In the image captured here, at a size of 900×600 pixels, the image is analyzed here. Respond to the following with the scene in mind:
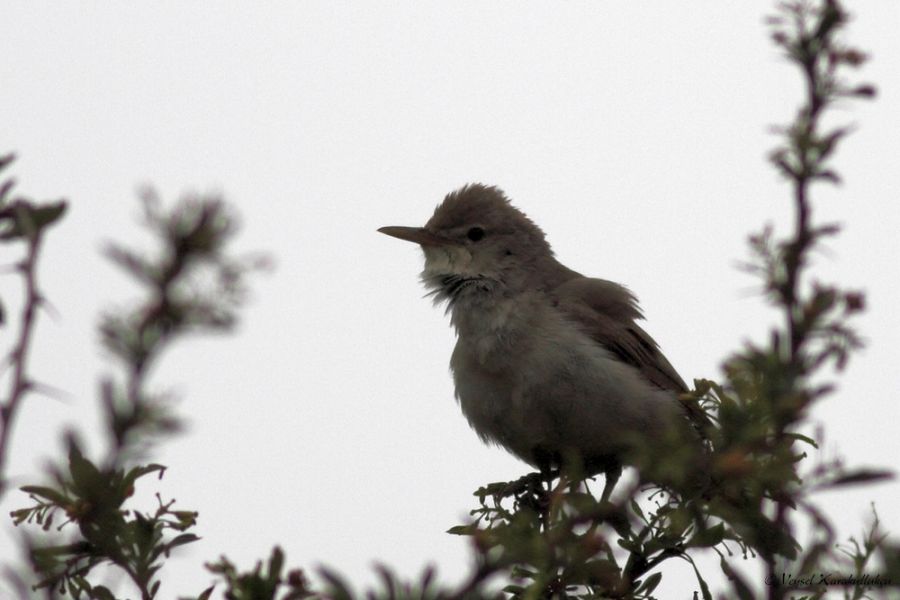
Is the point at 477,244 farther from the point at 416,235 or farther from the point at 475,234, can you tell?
the point at 416,235

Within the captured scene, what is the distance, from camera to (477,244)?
23.2 ft

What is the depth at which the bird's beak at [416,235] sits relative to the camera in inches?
281

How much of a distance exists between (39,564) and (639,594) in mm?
2228

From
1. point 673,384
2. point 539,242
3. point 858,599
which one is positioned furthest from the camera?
point 539,242

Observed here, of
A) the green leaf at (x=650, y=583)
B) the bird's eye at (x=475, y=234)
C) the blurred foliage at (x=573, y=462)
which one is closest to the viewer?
the blurred foliage at (x=573, y=462)

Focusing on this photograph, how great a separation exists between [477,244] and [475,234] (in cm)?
11

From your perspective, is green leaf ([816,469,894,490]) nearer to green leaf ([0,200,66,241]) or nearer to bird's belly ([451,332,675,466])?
green leaf ([0,200,66,241])

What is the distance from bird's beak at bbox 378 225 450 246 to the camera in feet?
23.4

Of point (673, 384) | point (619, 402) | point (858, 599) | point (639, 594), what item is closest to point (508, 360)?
point (619, 402)

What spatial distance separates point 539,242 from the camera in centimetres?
727

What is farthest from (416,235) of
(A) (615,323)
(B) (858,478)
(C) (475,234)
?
(B) (858,478)

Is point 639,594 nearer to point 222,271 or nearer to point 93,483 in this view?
point 93,483

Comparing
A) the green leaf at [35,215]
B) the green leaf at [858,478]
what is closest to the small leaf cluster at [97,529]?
the green leaf at [35,215]

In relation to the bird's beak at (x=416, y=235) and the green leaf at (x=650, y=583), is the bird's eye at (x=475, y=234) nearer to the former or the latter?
the bird's beak at (x=416, y=235)
